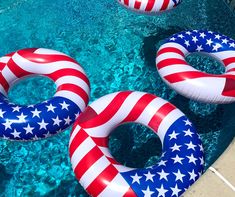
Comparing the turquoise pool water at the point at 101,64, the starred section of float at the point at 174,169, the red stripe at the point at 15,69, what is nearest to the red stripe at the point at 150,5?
the turquoise pool water at the point at 101,64

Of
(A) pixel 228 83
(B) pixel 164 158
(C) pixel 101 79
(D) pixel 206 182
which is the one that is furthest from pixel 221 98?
(C) pixel 101 79

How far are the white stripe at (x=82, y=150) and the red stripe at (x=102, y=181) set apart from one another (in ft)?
0.89

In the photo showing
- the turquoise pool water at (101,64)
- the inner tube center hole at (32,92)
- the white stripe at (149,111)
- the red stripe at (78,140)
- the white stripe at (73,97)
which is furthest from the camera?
the inner tube center hole at (32,92)

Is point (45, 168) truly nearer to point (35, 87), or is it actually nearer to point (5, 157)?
point (5, 157)

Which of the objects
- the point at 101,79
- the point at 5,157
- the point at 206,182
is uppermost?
the point at 206,182

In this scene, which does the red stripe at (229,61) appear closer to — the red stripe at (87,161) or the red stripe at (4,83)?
the red stripe at (87,161)

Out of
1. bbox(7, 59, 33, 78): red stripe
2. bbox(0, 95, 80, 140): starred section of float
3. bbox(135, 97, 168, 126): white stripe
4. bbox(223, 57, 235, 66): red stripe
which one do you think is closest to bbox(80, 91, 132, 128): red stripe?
bbox(135, 97, 168, 126): white stripe

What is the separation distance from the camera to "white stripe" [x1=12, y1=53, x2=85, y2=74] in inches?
181

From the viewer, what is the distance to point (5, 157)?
486 cm

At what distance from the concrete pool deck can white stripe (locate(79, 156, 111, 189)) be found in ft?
3.52

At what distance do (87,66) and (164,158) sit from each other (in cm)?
275

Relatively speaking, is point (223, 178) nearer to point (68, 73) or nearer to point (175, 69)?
point (175, 69)

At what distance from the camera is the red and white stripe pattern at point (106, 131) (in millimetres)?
3453

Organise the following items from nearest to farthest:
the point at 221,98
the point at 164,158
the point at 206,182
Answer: the point at 206,182 → the point at 164,158 → the point at 221,98
